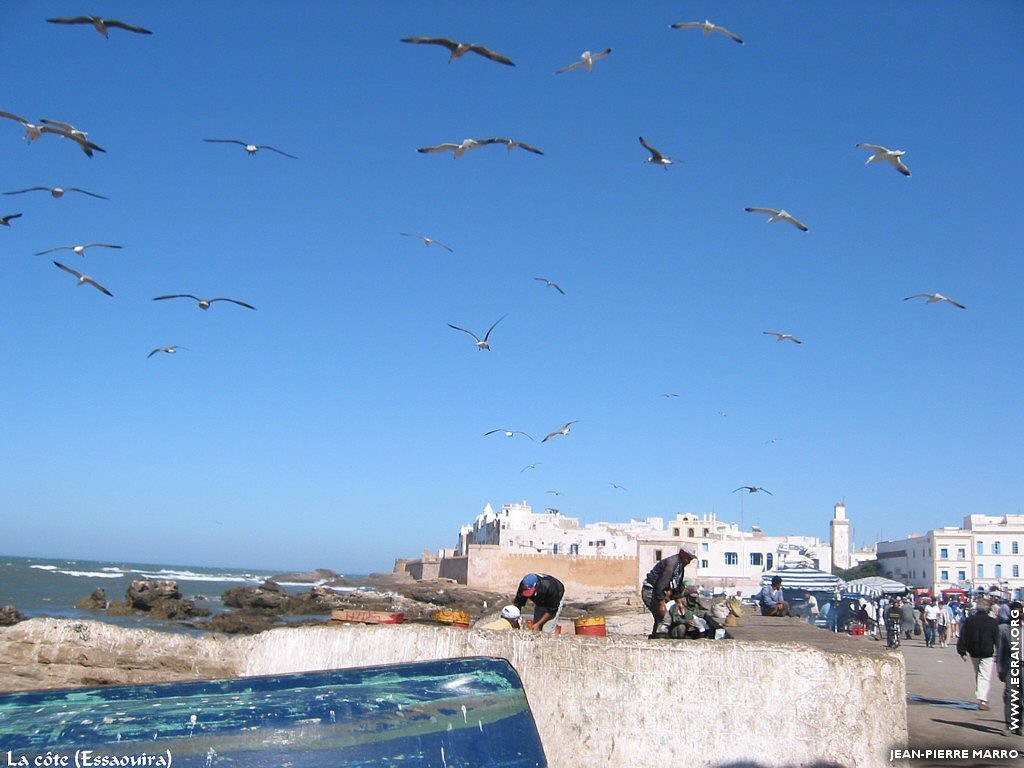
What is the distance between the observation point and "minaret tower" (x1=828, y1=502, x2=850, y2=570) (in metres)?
86.3

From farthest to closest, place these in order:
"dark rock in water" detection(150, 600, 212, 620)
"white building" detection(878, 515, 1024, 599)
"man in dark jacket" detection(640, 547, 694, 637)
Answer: "white building" detection(878, 515, 1024, 599) → "dark rock in water" detection(150, 600, 212, 620) → "man in dark jacket" detection(640, 547, 694, 637)

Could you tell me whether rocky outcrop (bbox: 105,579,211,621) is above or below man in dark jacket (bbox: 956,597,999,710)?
below

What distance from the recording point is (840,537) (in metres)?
88.4

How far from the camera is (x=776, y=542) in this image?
5581 cm

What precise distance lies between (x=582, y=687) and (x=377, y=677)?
1230 mm

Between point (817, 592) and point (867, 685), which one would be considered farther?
point (817, 592)

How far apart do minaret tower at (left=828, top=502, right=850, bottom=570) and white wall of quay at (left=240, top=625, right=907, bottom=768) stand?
86.6 m

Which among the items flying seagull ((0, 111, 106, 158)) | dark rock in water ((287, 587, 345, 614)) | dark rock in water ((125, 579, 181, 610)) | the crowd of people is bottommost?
dark rock in water ((287, 587, 345, 614))

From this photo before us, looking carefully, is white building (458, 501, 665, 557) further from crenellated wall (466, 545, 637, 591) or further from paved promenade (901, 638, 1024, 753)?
paved promenade (901, 638, 1024, 753)

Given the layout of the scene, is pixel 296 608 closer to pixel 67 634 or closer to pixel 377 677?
pixel 67 634

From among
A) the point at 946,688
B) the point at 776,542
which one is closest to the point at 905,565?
the point at 776,542

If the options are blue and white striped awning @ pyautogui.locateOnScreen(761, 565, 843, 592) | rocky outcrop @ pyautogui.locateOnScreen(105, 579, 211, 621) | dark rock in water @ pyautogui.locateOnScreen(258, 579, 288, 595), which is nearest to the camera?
blue and white striped awning @ pyautogui.locateOnScreen(761, 565, 843, 592)

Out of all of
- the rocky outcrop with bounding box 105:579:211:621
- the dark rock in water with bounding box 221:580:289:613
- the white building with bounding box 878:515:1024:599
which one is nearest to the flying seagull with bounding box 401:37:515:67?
the rocky outcrop with bounding box 105:579:211:621

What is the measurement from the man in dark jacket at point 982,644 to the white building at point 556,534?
45409 millimetres
